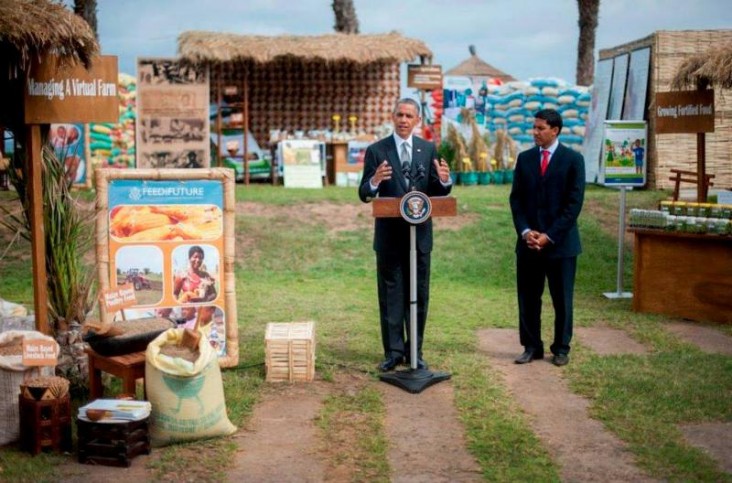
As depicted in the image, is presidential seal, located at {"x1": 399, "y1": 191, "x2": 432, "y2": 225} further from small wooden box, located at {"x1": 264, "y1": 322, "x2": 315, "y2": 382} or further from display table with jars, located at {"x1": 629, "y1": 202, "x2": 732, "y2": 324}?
display table with jars, located at {"x1": 629, "y1": 202, "x2": 732, "y2": 324}

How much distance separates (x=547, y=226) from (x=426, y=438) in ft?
7.58

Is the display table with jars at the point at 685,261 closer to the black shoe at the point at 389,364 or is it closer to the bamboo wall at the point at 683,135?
the black shoe at the point at 389,364

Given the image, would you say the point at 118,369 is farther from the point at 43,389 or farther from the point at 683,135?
the point at 683,135

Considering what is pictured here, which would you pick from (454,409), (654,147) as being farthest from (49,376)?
(654,147)

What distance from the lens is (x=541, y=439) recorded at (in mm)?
5590

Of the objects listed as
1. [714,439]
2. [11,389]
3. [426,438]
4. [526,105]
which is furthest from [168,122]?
[714,439]

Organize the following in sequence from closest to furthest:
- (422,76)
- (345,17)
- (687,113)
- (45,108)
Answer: (45,108) → (687,113) → (422,76) → (345,17)

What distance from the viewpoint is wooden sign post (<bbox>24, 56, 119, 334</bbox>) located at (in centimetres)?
616

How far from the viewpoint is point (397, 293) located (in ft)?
23.1

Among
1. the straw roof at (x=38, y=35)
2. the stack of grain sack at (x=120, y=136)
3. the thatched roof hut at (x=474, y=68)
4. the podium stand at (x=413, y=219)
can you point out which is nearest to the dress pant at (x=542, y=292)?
the podium stand at (x=413, y=219)

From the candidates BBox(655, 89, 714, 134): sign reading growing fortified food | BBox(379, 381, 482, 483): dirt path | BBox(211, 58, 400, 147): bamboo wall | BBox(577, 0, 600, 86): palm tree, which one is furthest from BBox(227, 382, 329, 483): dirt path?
BBox(577, 0, 600, 86): palm tree

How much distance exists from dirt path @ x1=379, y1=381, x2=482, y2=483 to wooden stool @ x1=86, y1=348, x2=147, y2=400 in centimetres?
146

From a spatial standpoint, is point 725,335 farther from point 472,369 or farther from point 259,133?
point 259,133

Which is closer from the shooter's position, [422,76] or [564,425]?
[564,425]
